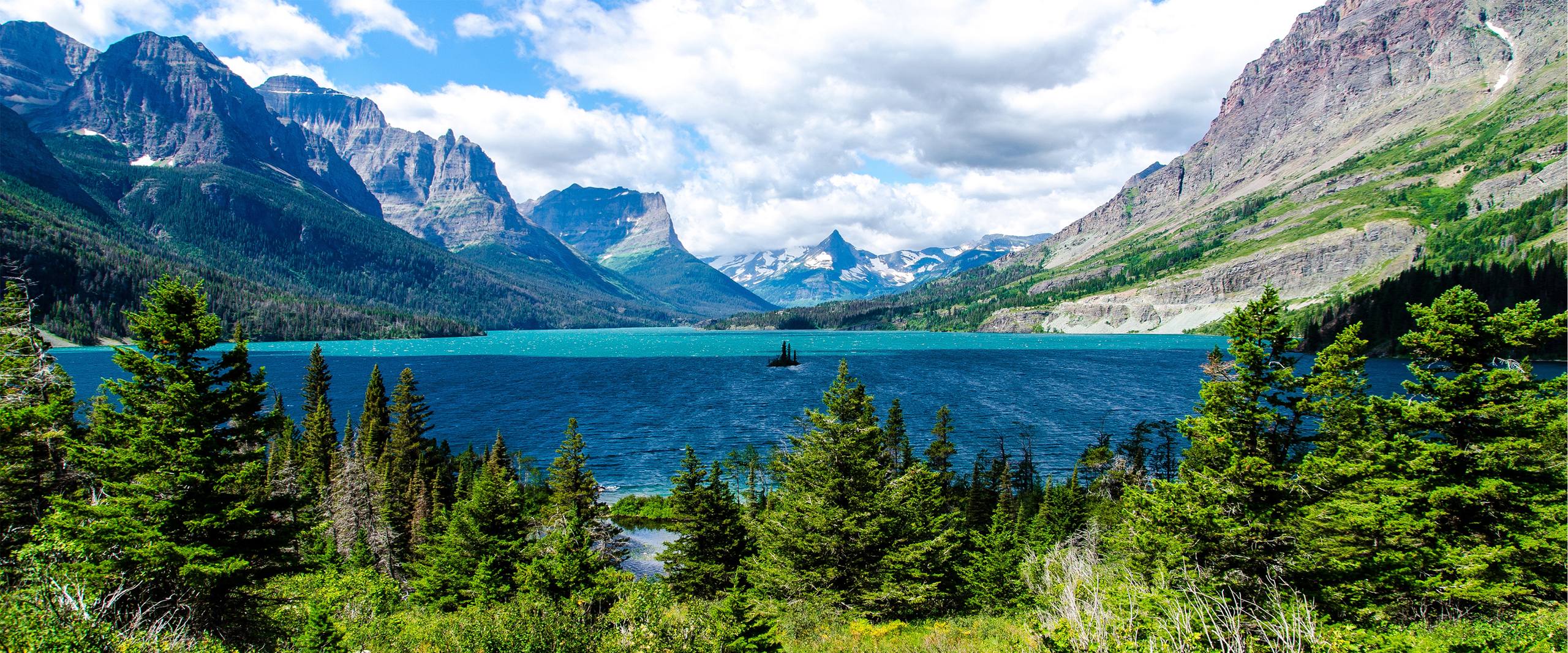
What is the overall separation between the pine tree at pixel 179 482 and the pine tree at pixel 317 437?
3287cm

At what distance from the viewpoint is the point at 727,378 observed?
151 metres

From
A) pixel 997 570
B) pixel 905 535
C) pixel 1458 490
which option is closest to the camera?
pixel 1458 490

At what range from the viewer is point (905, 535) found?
30234mm

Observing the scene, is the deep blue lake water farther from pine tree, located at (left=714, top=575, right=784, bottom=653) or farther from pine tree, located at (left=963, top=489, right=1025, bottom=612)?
pine tree, located at (left=714, top=575, right=784, bottom=653)

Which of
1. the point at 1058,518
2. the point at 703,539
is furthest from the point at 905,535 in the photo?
the point at 1058,518

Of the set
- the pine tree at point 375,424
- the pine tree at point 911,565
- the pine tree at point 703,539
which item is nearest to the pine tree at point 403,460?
the pine tree at point 375,424

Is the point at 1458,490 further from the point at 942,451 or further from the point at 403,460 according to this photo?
the point at 403,460

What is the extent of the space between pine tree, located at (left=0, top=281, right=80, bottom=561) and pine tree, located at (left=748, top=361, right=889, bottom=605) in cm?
2644

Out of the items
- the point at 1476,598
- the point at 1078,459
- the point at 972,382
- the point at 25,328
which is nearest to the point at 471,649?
the point at 25,328

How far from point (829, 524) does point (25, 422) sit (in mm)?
29926

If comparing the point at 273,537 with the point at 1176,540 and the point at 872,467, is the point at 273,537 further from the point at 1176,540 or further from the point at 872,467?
the point at 1176,540

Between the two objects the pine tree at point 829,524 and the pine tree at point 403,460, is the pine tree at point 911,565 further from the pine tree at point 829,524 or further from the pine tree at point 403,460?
the pine tree at point 403,460

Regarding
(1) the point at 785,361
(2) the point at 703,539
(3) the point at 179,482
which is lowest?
(2) the point at 703,539

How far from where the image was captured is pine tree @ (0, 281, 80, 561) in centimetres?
2225
